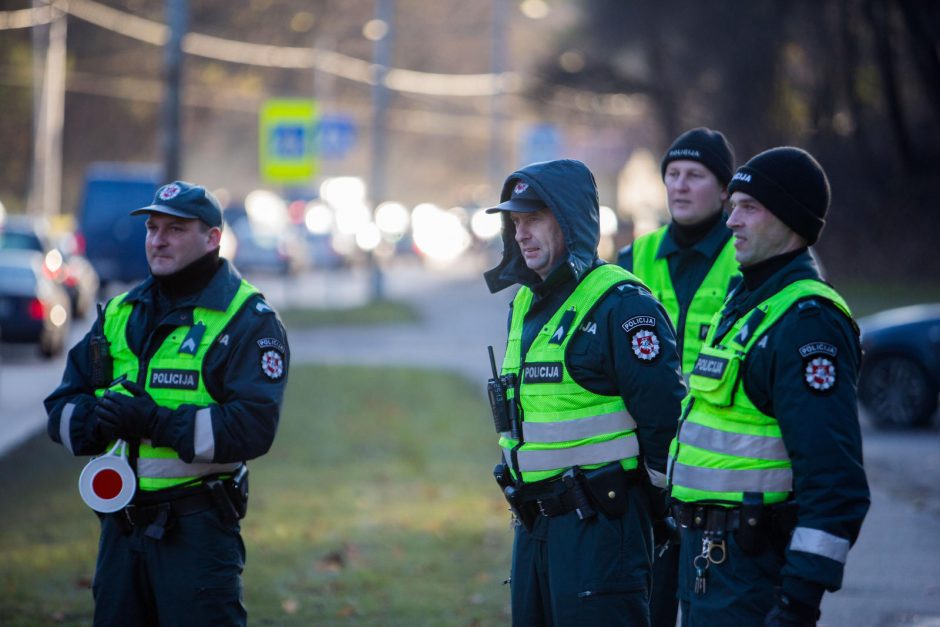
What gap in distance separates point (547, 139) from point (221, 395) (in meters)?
20.7

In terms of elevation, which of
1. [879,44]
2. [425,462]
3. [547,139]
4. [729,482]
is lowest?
[425,462]

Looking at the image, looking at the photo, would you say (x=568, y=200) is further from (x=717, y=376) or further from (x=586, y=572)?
(x=586, y=572)

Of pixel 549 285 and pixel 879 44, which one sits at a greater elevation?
pixel 879 44

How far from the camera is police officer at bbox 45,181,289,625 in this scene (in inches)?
188

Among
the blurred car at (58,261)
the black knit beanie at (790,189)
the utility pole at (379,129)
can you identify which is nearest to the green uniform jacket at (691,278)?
the black knit beanie at (790,189)

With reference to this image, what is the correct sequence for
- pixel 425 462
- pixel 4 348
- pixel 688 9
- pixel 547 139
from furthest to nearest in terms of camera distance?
pixel 688 9
pixel 547 139
pixel 4 348
pixel 425 462

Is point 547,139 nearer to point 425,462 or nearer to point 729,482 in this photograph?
point 425,462

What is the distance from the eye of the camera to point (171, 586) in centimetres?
473

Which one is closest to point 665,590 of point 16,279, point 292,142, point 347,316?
point 16,279

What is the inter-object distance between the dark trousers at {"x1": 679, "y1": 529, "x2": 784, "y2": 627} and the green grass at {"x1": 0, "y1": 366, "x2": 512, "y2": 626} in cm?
346

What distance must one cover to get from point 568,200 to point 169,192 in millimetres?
1454

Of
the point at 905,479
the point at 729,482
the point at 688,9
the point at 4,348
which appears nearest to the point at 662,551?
the point at 729,482

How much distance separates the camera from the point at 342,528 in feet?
32.0

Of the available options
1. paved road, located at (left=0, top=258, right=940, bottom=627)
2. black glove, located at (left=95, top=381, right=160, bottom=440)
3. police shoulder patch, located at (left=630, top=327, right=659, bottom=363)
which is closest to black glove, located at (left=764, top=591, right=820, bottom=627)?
police shoulder patch, located at (left=630, top=327, right=659, bottom=363)
